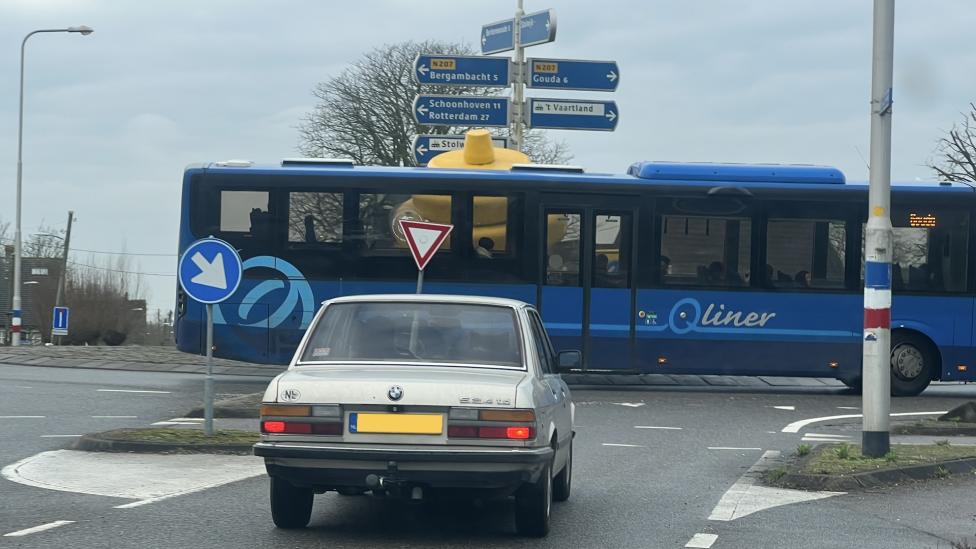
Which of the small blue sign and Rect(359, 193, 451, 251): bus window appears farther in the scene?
Rect(359, 193, 451, 251): bus window

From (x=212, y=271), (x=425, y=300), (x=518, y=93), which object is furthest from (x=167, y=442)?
(x=518, y=93)

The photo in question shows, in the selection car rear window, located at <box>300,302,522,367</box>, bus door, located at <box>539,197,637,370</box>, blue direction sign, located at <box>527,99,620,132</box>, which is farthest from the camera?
blue direction sign, located at <box>527,99,620,132</box>

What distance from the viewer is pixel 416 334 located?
8.59 meters

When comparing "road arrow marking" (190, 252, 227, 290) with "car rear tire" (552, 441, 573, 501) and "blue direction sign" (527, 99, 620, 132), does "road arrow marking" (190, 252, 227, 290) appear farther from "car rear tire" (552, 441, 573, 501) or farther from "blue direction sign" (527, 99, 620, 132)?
"blue direction sign" (527, 99, 620, 132)

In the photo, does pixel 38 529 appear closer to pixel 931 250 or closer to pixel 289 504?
pixel 289 504

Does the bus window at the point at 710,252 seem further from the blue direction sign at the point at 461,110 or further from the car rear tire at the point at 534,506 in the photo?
the car rear tire at the point at 534,506

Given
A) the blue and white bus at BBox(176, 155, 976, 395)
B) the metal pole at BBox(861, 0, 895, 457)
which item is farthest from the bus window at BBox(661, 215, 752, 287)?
the metal pole at BBox(861, 0, 895, 457)

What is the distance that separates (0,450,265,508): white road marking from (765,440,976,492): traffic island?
14.1 feet

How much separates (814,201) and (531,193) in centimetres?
436

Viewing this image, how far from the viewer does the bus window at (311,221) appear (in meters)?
21.5

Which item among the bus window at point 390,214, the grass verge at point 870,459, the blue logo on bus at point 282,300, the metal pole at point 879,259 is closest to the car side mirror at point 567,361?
the grass verge at point 870,459

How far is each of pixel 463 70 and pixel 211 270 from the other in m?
14.0

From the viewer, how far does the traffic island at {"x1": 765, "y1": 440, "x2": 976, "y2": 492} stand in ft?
35.7

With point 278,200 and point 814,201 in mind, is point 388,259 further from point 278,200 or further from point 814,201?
point 814,201
